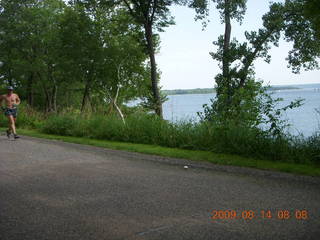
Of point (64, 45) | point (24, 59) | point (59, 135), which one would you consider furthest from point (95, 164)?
point (24, 59)

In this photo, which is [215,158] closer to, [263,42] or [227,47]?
[227,47]

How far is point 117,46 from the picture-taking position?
2553cm

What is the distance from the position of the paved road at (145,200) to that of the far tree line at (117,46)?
3.29 m

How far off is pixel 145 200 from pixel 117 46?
21062 mm

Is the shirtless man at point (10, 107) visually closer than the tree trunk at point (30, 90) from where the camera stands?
Yes

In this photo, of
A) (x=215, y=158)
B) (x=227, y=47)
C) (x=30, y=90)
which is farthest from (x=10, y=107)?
(x=30, y=90)

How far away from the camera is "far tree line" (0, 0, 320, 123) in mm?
15445

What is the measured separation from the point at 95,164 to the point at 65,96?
45.6 metres

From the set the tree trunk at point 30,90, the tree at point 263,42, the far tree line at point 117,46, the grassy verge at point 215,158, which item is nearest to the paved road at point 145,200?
the grassy verge at point 215,158

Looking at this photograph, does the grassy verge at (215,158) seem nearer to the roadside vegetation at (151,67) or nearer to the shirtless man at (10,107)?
the roadside vegetation at (151,67)

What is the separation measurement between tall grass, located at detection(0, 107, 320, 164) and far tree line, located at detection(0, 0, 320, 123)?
0.85 meters

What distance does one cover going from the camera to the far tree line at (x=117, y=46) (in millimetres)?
15445
